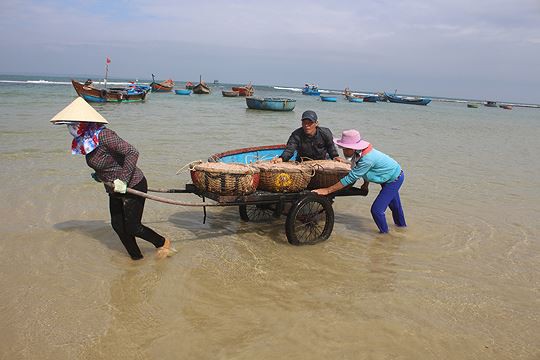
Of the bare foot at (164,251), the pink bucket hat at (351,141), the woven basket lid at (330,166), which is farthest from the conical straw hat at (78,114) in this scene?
the pink bucket hat at (351,141)

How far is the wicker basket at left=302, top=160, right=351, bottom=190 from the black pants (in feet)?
6.82

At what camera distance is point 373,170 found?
520cm

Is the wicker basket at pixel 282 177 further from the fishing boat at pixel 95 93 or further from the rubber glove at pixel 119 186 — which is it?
the fishing boat at pixel 95 93

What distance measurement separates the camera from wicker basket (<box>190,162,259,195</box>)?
4.31m

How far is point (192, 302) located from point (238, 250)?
50.8 inches

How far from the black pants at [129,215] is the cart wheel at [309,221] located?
5.23 feet

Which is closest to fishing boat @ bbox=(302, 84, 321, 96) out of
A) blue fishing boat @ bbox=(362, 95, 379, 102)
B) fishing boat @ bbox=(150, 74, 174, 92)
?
blue fishing boat @ bbox=(362, 95, 379, 102)

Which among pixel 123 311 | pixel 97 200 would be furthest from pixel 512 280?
pixel 97 200

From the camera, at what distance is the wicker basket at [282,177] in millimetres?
4746

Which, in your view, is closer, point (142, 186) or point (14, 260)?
point (142, 186)

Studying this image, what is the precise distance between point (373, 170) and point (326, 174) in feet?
2.01

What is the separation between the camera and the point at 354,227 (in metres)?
6.05

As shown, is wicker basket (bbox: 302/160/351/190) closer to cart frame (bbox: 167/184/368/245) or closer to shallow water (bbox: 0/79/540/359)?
cart frame (bbox: 167/184/368/245)

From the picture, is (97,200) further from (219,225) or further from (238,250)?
(238,250)
